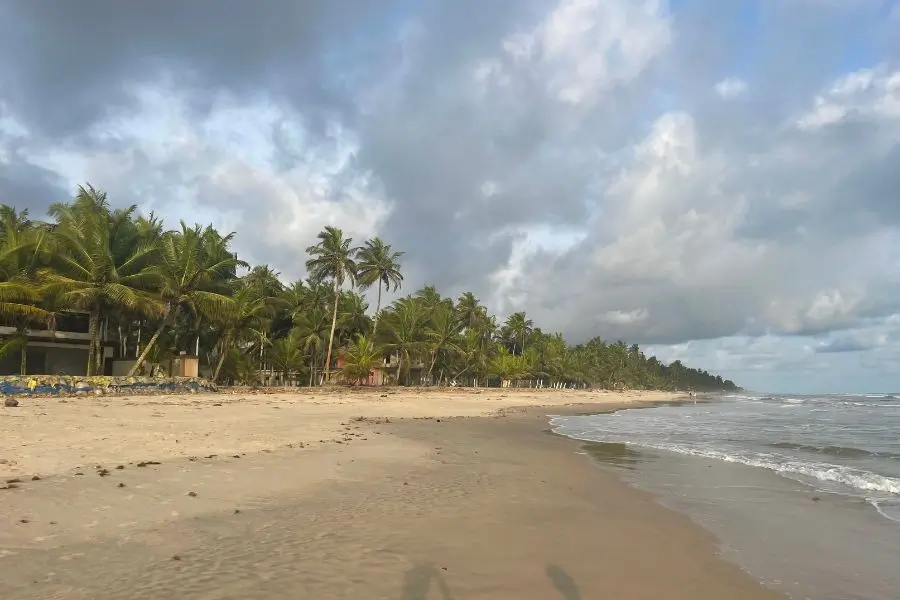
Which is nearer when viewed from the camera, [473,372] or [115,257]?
[115,257]

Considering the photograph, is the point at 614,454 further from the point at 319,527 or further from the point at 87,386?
the point at 87,386

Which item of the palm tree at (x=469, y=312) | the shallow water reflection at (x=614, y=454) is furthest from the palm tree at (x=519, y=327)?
the shallow water reflection at (x=614, y=454)

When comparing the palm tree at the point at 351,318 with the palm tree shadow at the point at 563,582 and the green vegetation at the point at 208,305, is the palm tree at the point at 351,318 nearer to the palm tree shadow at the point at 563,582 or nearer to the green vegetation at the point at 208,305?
the green vegetation at the point at 208,305

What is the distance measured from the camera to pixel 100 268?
3119 centimetres

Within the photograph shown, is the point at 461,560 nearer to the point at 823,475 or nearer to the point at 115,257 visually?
the point at 823,475

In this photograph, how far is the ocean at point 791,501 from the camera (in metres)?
6.75

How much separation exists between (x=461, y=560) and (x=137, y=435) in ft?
34.7

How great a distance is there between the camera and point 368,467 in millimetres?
11664

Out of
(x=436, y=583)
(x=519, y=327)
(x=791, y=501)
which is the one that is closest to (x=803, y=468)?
(x=791, y=501)

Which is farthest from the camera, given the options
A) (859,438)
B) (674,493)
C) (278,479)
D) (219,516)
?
(859,438)

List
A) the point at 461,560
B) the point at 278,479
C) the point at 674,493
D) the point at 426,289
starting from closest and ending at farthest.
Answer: the point at 461,560, the point at 278,479, the point at 674,493, the point at 426,289

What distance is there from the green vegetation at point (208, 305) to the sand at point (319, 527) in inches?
816

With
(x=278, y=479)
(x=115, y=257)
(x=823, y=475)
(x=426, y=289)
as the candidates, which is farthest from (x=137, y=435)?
(x=426, y=289)

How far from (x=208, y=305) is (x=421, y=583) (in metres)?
33.2
